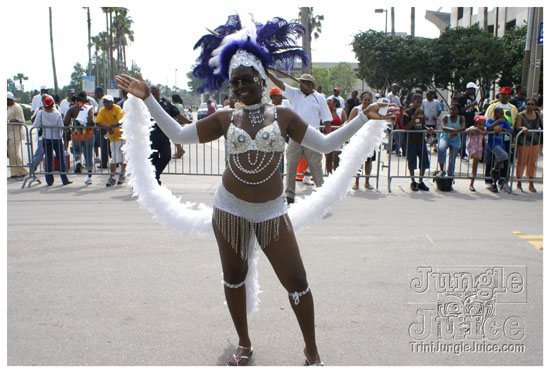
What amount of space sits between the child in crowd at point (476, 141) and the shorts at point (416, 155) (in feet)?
2.78

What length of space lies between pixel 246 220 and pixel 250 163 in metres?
0.35

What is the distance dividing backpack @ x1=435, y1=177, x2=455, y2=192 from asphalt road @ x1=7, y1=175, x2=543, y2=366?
1807 millimetres

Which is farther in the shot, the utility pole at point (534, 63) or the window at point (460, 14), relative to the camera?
the window at point (460, 14)

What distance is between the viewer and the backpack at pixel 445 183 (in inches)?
352

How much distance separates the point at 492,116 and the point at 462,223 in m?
3.74

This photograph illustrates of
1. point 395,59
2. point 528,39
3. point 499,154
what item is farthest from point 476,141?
point 395,59

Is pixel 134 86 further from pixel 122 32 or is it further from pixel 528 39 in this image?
pixel 122 32

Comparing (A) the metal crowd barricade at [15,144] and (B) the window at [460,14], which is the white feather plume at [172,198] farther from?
(B) the window at [460,14]

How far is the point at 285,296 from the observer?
4.14 meters

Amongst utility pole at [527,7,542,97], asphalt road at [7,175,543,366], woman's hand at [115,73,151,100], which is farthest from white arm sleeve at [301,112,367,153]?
utility pole at [527,7,542,97]

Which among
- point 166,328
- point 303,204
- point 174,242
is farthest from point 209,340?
point 174,242

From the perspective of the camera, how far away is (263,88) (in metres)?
3.05

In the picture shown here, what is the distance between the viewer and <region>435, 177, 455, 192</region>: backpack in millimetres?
8953

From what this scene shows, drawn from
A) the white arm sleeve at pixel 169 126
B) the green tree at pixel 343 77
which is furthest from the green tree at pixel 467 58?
the green tree at pixel 343 77
